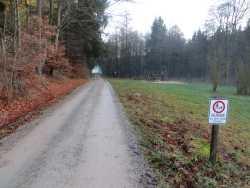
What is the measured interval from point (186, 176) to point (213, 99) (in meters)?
1.65

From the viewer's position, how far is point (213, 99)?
5.94 m

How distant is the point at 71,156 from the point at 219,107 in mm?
3107

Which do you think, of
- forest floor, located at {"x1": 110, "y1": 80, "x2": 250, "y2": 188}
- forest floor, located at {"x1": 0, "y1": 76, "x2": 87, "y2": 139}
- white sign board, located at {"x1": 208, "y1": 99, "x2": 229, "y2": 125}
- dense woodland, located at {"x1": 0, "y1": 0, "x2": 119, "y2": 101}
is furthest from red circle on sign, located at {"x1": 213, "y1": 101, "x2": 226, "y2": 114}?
dense woodland, located at {"x1": 0, "y1": 0, "x2": 119, "y2": 101}

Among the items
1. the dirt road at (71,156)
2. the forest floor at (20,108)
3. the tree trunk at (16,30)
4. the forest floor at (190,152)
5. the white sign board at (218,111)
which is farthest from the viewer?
the tree trunk at (16,30)

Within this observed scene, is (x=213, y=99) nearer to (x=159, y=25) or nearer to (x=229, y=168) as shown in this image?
(x=229, y=168)

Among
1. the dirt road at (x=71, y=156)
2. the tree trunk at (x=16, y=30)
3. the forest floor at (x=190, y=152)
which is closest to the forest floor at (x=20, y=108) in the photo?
the dirt road at (x=71, y=156)

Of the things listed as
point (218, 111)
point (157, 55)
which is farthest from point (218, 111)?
point (157, 55)

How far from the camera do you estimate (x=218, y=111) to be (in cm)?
597

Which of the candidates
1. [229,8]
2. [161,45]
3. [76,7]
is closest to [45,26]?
[76,7]

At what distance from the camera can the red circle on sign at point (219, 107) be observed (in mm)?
5922

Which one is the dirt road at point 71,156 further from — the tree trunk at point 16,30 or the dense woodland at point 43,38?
the tree trunk at point 16,30

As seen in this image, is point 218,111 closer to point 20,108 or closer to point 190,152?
point 190,152

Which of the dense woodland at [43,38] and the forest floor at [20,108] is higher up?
the dense woodland at [43,38]

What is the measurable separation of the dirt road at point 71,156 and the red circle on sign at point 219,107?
1859mm
